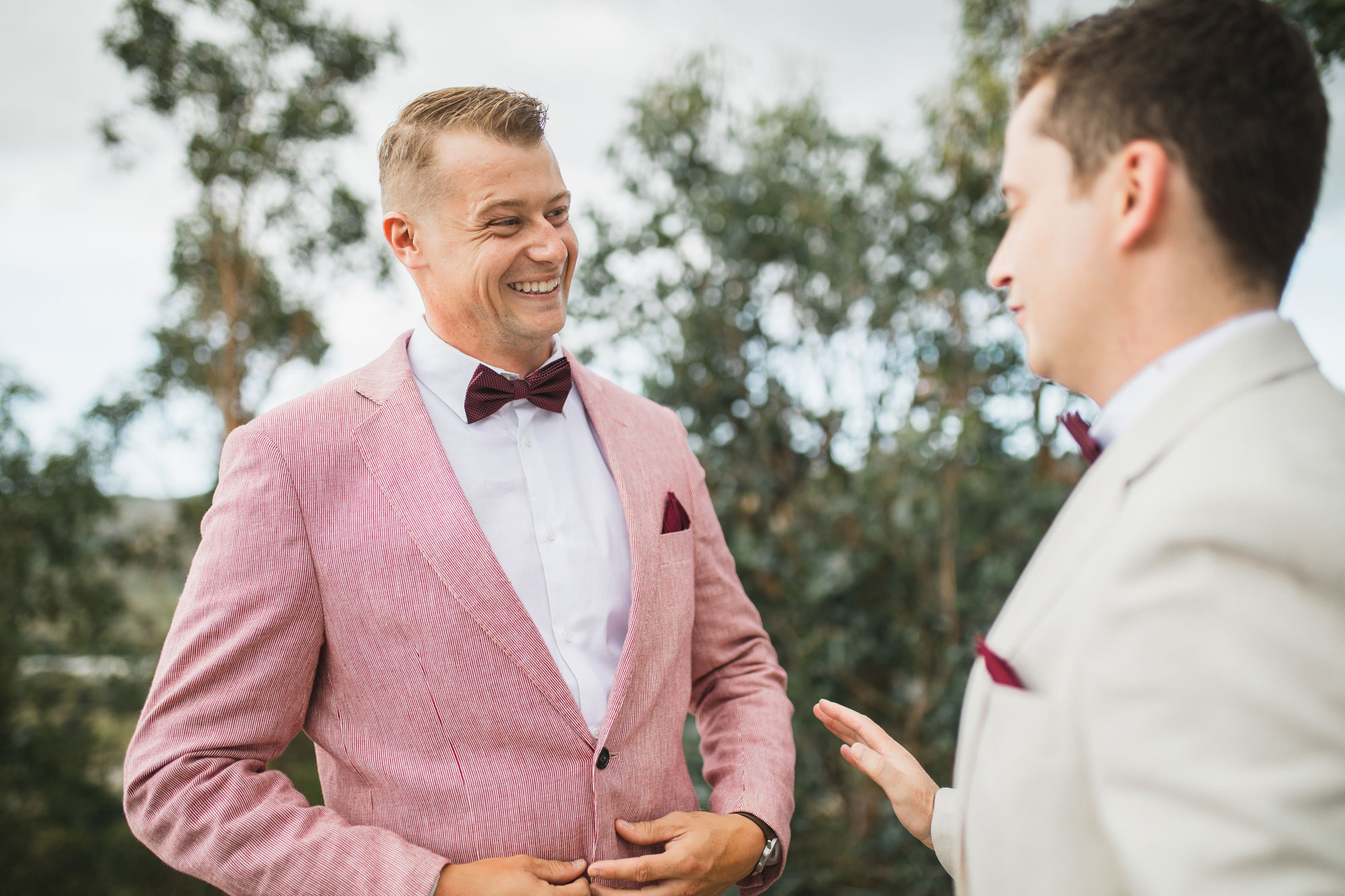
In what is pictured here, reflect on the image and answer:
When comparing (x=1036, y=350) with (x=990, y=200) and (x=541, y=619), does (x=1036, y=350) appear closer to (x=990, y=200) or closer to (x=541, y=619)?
(x=541, y=619)

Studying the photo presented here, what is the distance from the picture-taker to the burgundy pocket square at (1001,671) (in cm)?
89

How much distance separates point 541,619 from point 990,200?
3343 millimetres

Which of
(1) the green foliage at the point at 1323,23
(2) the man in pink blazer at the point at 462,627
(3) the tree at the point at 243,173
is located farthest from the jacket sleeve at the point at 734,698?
(3) the tree at the point at 243,173

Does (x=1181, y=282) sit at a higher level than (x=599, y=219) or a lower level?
lower

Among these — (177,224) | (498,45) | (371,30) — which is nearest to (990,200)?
(498,45)

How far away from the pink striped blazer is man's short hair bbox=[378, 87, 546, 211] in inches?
17.6

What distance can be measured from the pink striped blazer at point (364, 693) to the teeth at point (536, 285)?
0.31 meters

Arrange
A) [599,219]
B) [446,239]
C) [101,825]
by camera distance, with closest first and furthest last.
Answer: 1. [446,239]
2. [599,219]
3. [101,825]

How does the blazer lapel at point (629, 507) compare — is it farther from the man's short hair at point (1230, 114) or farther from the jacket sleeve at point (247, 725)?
the man's short hair at point (1230, 114)

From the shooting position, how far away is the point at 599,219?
4383mm

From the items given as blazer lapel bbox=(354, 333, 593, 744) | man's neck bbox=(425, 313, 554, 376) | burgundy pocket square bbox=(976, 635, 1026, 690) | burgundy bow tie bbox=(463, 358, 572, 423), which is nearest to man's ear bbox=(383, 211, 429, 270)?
man's neck bbox=(425, 313, 554, 376)

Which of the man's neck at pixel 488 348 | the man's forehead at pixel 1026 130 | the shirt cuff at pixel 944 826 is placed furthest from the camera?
the man's neck at pixel 488 348

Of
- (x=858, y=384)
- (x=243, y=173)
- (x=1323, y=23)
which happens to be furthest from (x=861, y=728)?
(x=243, y=173)

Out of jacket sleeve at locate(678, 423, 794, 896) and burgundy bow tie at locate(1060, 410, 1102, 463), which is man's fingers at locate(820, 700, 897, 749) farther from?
burgundy bow tie at locate(1060, 410, 1102, 463)
